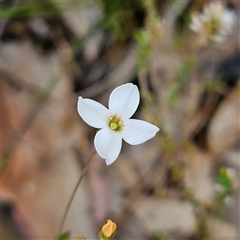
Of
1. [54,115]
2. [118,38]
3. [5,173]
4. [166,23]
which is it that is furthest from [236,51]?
[5,173]

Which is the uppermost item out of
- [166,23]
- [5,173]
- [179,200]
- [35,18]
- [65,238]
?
[166,23]

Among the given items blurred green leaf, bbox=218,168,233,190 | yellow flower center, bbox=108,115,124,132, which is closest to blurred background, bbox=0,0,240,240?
blurred green leaf, bbox=218,168,233,190

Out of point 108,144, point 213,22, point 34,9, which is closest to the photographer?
point 108,144

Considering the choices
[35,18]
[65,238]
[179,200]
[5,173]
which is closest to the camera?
[65,238]

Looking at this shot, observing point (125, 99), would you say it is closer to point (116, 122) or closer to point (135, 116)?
point (116, 122)

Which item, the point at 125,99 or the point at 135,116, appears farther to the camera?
the point at 135,116

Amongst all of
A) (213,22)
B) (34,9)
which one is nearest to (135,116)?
(213,22)

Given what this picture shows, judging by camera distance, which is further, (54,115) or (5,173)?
(54,115)

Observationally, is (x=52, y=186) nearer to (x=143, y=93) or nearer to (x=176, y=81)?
(x=143, y=93)
